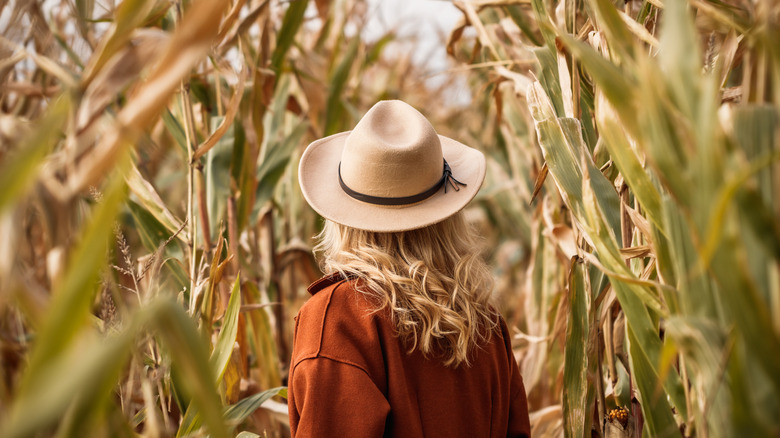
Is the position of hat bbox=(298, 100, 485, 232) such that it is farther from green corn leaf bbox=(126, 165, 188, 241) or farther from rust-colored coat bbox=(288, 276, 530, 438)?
green corn leaf bbox=(126, 165, 188, 241)

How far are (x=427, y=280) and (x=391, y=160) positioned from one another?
0.21 metres

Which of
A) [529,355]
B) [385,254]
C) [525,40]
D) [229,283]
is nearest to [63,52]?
[229,283]

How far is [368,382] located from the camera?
0.89 metres

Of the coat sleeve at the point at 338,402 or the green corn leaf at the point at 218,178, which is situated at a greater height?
the green corn leaf at the point at 218,178

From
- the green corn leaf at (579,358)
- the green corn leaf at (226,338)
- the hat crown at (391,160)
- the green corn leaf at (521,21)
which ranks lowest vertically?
the green corn leaf at (579,358)

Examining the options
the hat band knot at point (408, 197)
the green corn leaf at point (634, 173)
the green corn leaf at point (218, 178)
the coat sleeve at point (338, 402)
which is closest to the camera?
the green corn leaf at point (634, 173)

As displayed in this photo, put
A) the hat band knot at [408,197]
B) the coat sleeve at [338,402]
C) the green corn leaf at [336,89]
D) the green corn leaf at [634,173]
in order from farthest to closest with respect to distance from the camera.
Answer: the green corn leaf at [336,89] → the hat band knot at [408,197] → the coat sleeve at [338,402] → the green corn leaf at [634,173]

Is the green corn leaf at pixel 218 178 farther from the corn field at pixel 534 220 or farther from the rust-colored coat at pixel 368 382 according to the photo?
the rust-colored coat at pixel 368 382

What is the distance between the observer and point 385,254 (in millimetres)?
981

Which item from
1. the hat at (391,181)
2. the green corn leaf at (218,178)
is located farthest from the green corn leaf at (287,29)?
the hat at (391,181)

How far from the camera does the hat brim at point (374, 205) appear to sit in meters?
0.97

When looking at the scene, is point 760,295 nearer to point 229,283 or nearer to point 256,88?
point 229,283

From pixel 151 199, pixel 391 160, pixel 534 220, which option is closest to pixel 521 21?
pixel 534 220

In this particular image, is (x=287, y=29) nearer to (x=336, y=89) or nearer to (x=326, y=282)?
(x=336, y=89)
